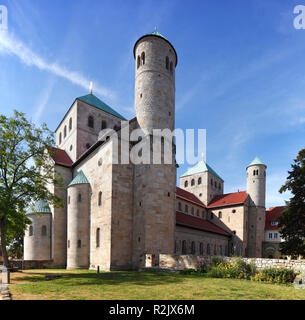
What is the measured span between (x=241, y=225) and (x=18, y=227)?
121 feet

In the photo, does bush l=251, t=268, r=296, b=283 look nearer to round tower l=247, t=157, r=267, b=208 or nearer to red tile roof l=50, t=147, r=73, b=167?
red tile roof l=50, t=147, r=73, b=167

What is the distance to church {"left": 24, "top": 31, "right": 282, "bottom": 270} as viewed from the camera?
826 inches

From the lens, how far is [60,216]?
27000 mm

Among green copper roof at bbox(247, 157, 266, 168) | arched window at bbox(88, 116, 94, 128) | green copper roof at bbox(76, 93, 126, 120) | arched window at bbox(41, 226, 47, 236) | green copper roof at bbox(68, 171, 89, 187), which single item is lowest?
arched window at bbox(41, 226, 47, 236)

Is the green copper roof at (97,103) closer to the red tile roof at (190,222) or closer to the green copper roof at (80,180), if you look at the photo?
the green copper roof at (80,180)

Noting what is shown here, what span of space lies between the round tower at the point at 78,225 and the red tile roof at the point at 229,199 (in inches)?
1188

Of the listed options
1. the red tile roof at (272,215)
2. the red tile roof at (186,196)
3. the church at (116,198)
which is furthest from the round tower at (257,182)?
the church at (116,198)

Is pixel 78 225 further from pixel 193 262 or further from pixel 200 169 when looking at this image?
pixel 200 169

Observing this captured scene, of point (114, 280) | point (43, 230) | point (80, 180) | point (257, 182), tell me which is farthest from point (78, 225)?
point (257, 182)

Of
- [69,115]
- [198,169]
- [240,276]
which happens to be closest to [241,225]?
[198,169]

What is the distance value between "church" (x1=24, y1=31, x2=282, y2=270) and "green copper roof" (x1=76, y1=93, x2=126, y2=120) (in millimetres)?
239

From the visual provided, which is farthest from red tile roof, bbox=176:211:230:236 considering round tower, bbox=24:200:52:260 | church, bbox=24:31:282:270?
round tower, bbox=24:200:52:260

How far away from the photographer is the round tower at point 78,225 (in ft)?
76.3

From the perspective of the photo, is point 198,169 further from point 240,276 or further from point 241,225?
point 240,276
